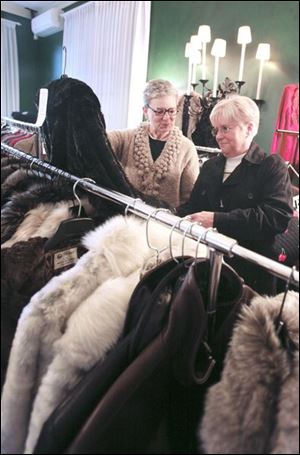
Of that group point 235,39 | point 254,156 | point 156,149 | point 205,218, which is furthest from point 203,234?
point 235,39

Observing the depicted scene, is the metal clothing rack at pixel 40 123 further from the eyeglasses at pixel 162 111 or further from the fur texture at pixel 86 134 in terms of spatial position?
the eyeglasses at pixel 162 111

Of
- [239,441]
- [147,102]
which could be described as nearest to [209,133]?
[147,102]

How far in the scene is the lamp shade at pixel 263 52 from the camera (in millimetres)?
1474

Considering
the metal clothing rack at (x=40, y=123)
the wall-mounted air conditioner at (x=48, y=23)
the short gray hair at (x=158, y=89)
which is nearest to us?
the metal clothing rack at (x=40, y=123)

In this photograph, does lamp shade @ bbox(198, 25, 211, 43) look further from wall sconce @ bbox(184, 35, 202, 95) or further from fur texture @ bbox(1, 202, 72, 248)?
fur texture @ bbox(1, 202, 72, 248)

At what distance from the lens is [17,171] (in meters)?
0.90

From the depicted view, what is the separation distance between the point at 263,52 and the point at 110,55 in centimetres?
78

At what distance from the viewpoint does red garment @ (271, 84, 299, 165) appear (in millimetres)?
1514

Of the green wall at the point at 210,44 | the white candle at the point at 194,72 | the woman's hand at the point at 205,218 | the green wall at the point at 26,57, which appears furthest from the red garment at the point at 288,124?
the green wall at the point at 26,57

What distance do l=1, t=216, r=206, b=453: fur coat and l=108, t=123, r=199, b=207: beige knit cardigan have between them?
0.61 meters

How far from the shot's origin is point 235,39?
5.31ft

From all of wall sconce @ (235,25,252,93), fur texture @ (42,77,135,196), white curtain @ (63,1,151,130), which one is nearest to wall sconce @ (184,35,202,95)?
wall sconce @ (235,25,252,93)

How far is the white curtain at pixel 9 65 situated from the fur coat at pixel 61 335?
1419mm

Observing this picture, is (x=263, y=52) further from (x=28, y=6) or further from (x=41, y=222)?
(x=41, y=222)
